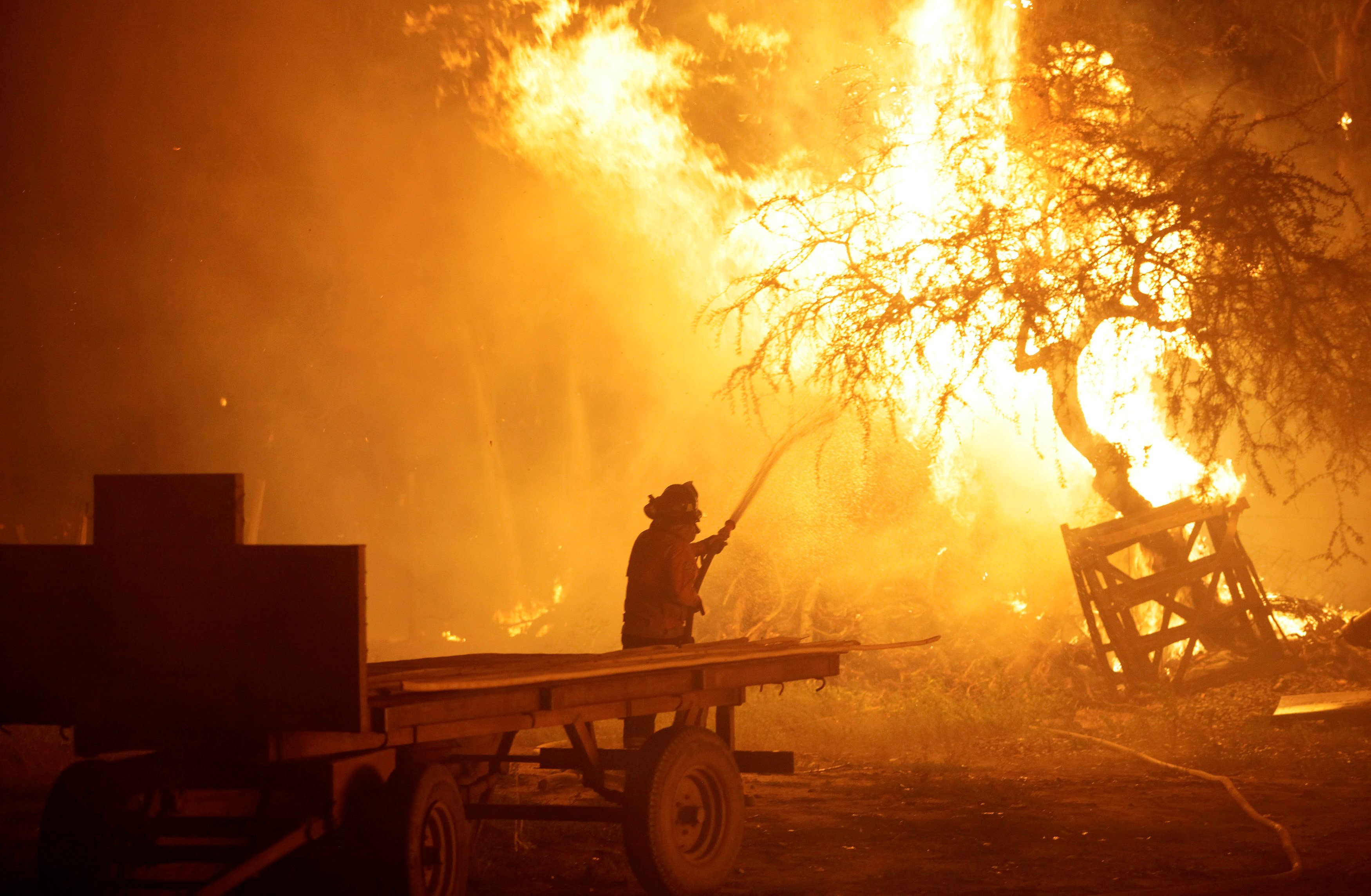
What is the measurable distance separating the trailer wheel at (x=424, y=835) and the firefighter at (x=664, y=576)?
7.40ft

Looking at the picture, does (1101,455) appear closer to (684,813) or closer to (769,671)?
(769,671)

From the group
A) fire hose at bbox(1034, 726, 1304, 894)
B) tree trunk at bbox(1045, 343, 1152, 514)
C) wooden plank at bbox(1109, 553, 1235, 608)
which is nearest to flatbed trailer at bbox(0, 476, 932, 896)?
fire hose at bbox(1034, 726, 1304, 894)

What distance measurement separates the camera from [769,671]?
6863 mm

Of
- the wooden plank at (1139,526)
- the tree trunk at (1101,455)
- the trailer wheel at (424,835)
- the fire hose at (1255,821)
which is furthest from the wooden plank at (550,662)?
the tree trunk at (1101,455)

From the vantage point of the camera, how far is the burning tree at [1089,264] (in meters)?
11.0

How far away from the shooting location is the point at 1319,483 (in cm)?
2012

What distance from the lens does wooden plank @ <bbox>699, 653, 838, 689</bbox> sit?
21.2 feet

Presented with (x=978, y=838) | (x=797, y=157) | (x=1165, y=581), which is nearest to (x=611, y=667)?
(x=978, y=838)

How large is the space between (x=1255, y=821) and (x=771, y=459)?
5.07 m

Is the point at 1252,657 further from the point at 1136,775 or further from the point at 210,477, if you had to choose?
the point at 210,477

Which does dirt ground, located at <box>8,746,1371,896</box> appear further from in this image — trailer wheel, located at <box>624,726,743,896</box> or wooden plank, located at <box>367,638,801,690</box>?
wooden plank, located at <box>367,638,801,690</box>

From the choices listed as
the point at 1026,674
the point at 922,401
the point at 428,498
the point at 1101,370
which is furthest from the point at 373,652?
the point at 1101,370

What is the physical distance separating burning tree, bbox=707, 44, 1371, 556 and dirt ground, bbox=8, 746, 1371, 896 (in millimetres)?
3595

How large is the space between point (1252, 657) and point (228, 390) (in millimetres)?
20180
